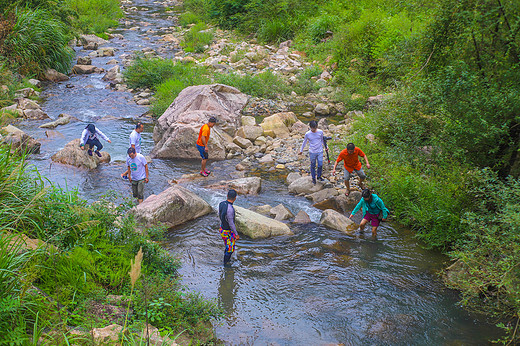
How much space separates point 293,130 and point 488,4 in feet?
26.6

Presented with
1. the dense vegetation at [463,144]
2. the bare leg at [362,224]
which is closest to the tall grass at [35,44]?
the dense vegetation at [463,144]

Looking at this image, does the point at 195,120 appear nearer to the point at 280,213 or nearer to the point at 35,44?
the point at 280,213

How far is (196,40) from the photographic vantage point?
2703 cm

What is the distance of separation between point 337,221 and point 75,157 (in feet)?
26.7

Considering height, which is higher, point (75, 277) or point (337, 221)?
point (75, 277)

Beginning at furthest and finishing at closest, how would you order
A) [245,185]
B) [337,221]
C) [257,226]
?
[245,185] → [337,221] → [257,226]

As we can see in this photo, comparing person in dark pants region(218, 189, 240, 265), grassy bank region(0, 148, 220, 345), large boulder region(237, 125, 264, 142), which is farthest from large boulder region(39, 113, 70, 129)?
person in dark pants region(218, 189, 240, 265)

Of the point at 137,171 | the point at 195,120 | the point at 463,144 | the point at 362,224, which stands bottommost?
the point at 362,224

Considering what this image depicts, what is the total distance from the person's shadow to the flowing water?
0.02 metres

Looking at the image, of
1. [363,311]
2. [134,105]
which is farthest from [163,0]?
[363,311]

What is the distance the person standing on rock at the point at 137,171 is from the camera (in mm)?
9633

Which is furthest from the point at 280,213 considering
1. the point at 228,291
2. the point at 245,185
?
the point at 228,291

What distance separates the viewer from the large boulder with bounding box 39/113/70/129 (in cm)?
1498

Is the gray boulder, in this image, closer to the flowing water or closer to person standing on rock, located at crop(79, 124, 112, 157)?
the flowing water
